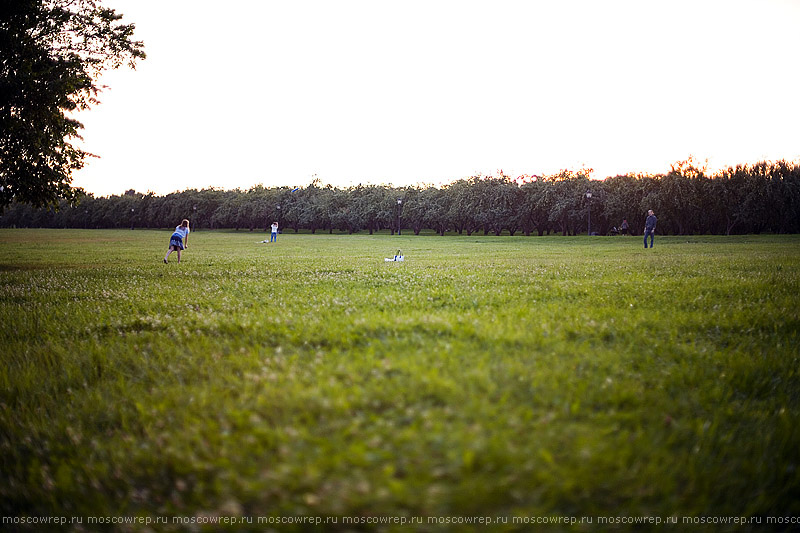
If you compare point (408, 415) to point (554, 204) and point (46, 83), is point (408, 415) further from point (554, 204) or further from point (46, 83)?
point (554, 204)

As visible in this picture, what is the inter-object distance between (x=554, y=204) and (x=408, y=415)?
84.7 metres

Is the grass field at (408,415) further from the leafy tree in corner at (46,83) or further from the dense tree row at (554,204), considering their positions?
the dense tree row at (554,204)

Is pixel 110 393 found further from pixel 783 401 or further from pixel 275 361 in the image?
pixel 783 401

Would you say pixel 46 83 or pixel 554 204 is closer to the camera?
pixel 46 83

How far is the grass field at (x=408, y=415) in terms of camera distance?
321 centimetres

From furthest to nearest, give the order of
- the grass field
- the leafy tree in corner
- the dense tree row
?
1. the dense tree row
2. the leafy tree in corner
3. the grass field

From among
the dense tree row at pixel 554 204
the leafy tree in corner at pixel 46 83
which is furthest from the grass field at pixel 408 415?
the dense tree row at pixel 554 204

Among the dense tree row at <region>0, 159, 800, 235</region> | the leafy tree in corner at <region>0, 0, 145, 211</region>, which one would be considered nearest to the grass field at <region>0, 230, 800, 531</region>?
the leafy tree in corner at <region>0, 0, 145, 211</region>

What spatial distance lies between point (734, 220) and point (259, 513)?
3612 inches

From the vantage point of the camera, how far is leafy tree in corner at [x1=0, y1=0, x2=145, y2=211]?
1870cm

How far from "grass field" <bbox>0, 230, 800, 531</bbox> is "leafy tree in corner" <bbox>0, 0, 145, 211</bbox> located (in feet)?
50.6

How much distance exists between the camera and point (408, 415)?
413 cm

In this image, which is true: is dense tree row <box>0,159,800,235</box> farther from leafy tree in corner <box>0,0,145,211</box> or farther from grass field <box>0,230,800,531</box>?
grass field <box>0,230,800,531</box>

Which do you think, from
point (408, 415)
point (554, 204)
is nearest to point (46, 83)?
point (408, 415)
